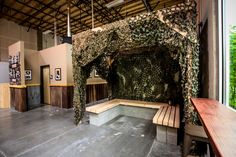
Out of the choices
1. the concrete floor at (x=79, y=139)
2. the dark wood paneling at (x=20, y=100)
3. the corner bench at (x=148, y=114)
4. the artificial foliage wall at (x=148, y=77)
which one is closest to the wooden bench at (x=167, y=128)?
the corner bench at (x=148, y=114)

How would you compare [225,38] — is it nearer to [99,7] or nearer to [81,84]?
[81,84]

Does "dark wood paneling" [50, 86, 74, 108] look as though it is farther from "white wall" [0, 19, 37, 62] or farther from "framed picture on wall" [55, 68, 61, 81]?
"white wall" [0, 19, 37, 62]

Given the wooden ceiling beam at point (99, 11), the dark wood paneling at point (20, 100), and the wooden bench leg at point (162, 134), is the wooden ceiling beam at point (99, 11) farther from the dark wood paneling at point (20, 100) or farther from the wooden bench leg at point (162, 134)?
the wooden bench leg at point (162, 134)

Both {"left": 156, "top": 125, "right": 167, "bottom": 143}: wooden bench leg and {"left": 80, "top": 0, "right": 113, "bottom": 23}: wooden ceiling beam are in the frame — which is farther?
{"left": 80, "top": 0, "right": 113, "bottom": 23}: wooden ceiling beam

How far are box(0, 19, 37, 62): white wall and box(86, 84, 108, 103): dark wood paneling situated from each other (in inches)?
226

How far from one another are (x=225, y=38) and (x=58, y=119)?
4637 millimetres

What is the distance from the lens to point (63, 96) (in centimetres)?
574

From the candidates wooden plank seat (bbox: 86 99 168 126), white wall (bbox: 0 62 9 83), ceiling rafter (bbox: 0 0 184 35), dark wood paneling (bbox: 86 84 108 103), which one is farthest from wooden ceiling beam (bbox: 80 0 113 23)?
white wall (bbox: 0 62 9 83)

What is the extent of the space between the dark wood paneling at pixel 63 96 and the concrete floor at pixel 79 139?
1682mm

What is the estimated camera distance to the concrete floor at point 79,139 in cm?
238

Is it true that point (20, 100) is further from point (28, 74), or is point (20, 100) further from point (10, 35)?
point (10, 35)

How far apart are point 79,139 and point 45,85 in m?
5.08

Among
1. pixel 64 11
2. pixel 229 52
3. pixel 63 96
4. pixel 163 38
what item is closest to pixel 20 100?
pixel 63 96

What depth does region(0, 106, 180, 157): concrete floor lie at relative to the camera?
238cm
